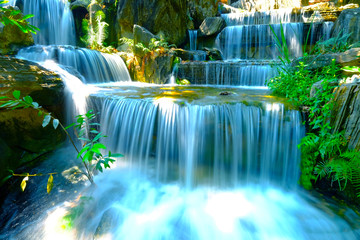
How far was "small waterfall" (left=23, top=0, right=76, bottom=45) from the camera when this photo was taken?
34.3 ft

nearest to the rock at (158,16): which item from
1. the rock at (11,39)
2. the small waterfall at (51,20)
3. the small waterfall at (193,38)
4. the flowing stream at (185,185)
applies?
the small waterfall at (193,38)

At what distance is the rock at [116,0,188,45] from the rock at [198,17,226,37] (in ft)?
3.67

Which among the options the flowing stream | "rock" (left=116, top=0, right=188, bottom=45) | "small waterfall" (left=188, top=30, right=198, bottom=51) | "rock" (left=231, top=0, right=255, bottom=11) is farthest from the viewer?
"rock" (left=231, top=0, right=255, bottom=11)

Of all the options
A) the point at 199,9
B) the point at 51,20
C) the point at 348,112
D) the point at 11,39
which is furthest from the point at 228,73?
the point at 51,20

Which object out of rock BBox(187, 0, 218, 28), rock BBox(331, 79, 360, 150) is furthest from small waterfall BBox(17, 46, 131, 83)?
rock BBox(331, 79, 360, 150)

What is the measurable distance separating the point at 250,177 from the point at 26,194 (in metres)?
3.47

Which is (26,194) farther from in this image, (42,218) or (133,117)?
(133,117)

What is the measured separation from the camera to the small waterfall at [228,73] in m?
6.01

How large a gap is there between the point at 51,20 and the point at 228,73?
35.2 feet

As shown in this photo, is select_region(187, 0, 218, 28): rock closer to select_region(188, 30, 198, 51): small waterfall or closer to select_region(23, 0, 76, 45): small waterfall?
select_region(188, 30, 198, 51): small waterfall

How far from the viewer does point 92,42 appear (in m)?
10.4


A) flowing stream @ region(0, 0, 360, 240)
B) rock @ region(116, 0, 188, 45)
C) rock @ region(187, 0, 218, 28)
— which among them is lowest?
flowing stream @ region(0, 0, 360, 240)

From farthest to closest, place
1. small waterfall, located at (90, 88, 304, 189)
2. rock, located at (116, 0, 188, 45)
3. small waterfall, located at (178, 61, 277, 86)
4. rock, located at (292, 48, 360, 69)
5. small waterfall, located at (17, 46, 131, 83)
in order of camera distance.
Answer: rock, located at (116, 0, 188, 45), small waterfall, located at (17, 46, 131, 83), small waterfall, located at (178, 61, 277, 86), rock, located at (292, 48, 360, 69), small waterfall, located at (90, 88, 304, 189)

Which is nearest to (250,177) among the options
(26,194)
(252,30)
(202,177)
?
(202,177)
